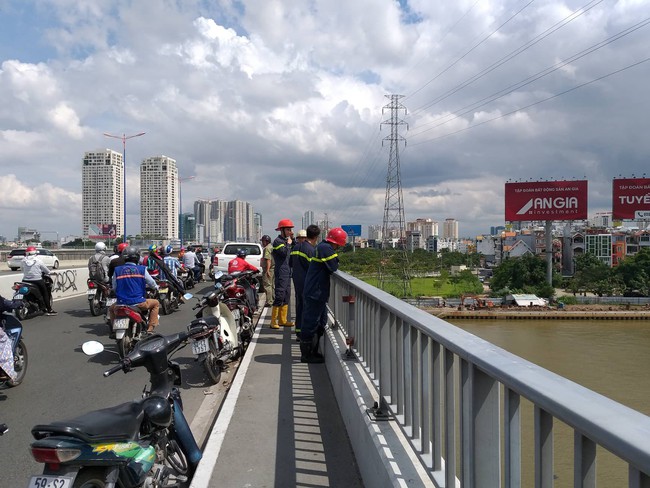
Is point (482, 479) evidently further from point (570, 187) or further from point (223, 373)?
point (570, 187)

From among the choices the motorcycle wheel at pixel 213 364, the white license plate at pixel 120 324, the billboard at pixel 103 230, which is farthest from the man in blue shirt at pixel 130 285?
the billboard at pixel 103 230

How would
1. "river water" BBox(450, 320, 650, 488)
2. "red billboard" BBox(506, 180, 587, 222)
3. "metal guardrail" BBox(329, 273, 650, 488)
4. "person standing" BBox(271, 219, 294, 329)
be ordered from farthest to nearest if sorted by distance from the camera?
"red billboard" BBox(506, 180, 587, 222) → "river water" BBox(450, 320, 650, 488) → "person standing" BBox(271, 219, 294, 329) → "metal guardrail" BBox(329, 273, 650, 488)

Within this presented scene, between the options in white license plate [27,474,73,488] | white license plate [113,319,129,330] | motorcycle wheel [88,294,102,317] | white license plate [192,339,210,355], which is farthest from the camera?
motorcycle wheel [88,294,102,317]

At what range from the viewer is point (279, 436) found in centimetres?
498

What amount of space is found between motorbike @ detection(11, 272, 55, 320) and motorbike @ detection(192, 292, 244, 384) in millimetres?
6546

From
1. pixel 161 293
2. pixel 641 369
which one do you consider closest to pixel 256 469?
pixel 161 293

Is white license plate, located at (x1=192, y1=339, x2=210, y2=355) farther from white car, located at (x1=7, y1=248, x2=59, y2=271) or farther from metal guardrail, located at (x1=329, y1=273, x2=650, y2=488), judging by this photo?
white car, located at (x1=7, y1=248, x2=59, y2=271)

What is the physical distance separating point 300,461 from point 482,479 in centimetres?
253

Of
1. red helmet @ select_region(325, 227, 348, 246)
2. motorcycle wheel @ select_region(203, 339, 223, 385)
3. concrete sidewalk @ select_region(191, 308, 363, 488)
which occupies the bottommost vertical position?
concrete sidewalk @ select_region(191, 308, 363, 488)

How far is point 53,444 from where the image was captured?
108 inches

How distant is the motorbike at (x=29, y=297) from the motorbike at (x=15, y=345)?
5.83 metres

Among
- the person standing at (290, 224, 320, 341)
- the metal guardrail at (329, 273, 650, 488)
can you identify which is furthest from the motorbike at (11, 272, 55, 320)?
the metal guardrail at (329, 273, 650, 488)

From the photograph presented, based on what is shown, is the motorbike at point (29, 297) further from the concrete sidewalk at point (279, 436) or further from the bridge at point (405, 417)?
the concrete sidewalk at point (279, 436)

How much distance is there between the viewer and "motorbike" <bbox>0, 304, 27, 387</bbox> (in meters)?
6.84
